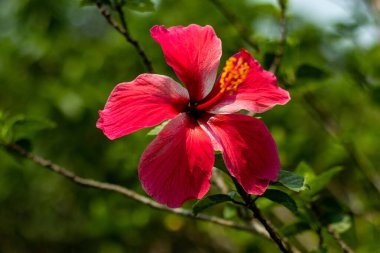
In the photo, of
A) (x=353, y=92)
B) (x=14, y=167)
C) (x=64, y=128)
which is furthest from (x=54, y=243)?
(x=353, y=92)

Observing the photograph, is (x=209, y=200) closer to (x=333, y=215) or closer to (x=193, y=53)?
(x=193, y=53)

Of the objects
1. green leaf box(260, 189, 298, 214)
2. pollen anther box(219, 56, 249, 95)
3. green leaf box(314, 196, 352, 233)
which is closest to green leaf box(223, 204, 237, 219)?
green leaf box(314, 196, 352, 233)

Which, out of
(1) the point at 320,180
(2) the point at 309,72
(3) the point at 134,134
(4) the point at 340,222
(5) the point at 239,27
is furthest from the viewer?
(3) the point at 134,134

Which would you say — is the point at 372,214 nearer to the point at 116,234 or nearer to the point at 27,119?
the point at 116,234

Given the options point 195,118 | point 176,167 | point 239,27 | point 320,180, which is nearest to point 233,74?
point 195,118

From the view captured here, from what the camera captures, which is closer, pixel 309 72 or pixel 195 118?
pixel 195 118

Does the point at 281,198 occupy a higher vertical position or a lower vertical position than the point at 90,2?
lower
